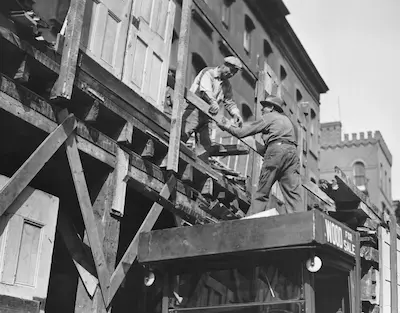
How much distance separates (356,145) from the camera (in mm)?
65062

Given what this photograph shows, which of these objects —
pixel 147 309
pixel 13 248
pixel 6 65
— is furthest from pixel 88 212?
pixel 147 309

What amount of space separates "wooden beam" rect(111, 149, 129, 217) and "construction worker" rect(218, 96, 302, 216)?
1632mm

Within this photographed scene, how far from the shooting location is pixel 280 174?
28.3ft

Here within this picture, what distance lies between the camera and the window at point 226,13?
951 inches

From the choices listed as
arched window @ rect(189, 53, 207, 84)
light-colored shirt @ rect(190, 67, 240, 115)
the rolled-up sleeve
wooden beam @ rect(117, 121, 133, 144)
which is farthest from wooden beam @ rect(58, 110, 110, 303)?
arched window @ rect(189, 53, 207, 84)

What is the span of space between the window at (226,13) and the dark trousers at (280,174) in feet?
53.1

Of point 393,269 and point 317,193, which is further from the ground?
point 317,193

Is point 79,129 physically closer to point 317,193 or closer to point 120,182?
point 120,182

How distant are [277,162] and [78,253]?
2903mm

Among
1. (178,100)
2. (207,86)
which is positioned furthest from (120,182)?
(207,86)

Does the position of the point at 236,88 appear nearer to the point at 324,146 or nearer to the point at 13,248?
the point at 13,248

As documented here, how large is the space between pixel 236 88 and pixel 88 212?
57.6 feet

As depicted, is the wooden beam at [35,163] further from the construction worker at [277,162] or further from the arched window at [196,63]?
the arched window at [196,63]

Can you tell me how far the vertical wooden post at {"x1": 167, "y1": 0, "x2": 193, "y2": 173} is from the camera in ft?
29.8
